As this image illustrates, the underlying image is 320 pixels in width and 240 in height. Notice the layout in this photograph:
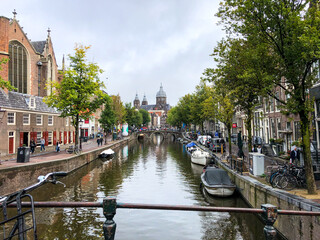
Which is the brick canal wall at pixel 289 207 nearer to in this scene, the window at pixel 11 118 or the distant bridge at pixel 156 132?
the window at pixel 11 118

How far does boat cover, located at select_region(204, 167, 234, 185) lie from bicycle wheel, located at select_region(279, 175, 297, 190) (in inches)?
228

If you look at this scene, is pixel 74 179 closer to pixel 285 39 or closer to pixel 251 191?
pixel 251 191

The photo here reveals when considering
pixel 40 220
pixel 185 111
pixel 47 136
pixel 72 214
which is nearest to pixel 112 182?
pixel 72 214

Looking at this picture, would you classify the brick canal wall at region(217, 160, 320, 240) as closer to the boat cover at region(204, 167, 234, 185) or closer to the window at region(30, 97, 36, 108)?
the boat cover at region(204, 167, 234, 185)

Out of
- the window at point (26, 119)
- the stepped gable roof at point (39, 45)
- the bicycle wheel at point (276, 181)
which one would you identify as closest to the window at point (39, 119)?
the window at point (26, 119)

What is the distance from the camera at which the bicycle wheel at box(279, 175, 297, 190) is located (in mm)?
11641

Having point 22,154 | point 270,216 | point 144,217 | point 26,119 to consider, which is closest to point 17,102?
point 26,119

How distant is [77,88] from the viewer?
29.4 m

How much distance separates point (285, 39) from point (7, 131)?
2783 cm

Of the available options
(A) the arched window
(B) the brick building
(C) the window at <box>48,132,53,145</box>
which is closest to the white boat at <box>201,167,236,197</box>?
(B) the brick building

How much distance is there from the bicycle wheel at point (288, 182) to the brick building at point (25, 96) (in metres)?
22.0

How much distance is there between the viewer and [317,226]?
7895 millimetres

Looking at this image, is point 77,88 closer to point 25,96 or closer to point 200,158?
point 25,96

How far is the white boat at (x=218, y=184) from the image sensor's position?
16922mm
